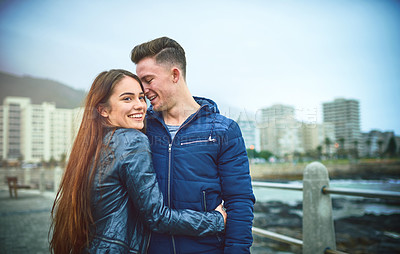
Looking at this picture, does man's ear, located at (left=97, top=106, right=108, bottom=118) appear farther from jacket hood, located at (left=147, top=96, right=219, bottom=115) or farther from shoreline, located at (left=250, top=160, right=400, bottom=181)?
shoreline, located at (left=250, top=160, right=400, bottom=181)

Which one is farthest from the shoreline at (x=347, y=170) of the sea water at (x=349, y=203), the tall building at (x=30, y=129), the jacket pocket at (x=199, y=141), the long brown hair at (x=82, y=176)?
the long brown hair at (x=82, y=176)

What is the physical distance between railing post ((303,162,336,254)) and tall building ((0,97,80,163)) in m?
53.6

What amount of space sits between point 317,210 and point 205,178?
1.92 m

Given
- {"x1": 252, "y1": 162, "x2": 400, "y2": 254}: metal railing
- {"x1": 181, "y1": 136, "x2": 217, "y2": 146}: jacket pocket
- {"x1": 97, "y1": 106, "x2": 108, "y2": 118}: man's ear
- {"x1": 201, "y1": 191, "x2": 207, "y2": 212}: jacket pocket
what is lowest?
{"x1": 252, "y1": 162, "x2": 400, "y2": 254}: metal railing

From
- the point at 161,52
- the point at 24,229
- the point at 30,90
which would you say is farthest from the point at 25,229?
the point at 30,90

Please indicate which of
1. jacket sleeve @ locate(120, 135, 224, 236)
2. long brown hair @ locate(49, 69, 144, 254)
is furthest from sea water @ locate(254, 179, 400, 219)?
long brown hair @ locate(49, 69, 144, 254)

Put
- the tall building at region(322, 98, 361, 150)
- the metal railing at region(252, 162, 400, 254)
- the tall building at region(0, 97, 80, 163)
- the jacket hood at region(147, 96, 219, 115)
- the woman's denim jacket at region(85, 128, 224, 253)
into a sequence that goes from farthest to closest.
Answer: the tall building at region(322, 98, 361, 150) → the tall building at region(0, 97, 80, 163) → the metal railing at region(252, 162, 400, 254) → the jacket hood at region(147, 96, 219, 115) → the woman's denim jacket at region(85, 128, 224, 253)

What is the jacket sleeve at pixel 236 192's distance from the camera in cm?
149

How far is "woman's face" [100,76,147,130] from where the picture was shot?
151cm

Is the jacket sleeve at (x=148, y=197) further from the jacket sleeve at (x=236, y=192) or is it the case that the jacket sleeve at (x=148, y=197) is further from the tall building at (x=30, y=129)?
the tall building at (x=30, y=129)

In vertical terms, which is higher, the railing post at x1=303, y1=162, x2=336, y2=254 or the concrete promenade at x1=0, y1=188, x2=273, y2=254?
the railing post at x1=303, y1=162, x2=336, y2=254

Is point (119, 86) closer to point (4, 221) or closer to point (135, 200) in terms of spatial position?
point (135, 200)

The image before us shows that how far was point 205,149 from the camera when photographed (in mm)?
1567

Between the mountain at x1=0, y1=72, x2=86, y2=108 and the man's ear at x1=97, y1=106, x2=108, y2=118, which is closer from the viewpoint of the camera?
the man's ear at x1=97, y1=106, x2=108, y2=118
